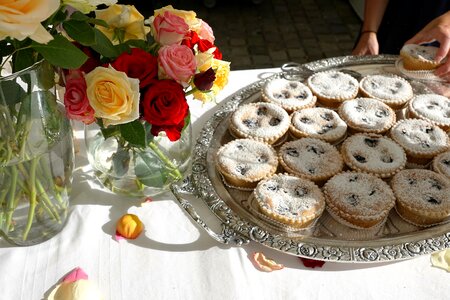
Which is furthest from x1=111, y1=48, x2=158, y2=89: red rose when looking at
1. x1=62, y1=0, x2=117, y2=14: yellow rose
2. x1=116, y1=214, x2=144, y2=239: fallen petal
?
x1=116, y1=214, x2=144, y2=239: fallen petal

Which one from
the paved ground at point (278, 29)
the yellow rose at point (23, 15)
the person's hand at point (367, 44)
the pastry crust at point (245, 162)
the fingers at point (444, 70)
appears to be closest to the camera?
the yellow rose at point (23, 15)

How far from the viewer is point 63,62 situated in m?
0.77

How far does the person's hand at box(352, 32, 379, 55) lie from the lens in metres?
1.86

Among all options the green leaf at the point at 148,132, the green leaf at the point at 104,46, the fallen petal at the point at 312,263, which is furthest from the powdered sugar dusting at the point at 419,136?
the green leaf at the point at 104,46

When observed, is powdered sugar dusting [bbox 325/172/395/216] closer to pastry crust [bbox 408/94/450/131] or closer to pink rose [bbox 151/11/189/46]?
pastry crust [bbox 408/94/450/131]

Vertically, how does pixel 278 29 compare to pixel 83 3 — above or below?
below

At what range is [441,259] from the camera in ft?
3.32

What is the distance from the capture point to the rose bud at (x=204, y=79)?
2.95ft

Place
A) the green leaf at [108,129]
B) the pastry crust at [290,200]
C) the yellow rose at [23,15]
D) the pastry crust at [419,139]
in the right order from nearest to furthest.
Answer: the yellow rose at [23,15] → the green leaf at [108,129] → the pastry crust at [290,200] → the pastry crust at [419,139]

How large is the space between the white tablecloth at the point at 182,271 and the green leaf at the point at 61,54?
44cm

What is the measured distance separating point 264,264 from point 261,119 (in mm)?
478

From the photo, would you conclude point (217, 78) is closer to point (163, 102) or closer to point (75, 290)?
point (163, 102)

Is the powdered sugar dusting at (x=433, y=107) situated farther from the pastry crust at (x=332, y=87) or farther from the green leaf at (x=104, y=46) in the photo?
the green leaf at (x=104, y=46)

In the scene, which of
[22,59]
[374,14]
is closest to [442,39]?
[374,14]
